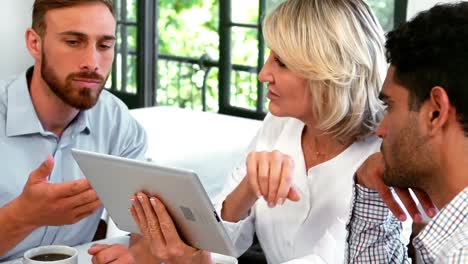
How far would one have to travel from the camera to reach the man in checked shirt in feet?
3.47

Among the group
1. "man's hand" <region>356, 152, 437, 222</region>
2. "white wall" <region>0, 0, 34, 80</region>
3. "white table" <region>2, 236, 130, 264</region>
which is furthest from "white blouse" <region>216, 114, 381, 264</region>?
"white wall" <region>0, 0, 34, 80</region>

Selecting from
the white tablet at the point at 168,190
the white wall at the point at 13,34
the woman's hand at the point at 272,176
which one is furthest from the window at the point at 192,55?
the white tablet at the point at 168,190

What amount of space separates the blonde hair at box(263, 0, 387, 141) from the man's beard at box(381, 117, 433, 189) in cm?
35

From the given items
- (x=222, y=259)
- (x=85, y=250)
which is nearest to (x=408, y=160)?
(x=222, y=259)

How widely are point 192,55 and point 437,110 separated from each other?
12.8 ft

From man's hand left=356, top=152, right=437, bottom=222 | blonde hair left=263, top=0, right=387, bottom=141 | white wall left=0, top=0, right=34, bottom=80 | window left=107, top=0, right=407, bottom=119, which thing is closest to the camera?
man's hand left=356, top=152, right=437, bottom=222

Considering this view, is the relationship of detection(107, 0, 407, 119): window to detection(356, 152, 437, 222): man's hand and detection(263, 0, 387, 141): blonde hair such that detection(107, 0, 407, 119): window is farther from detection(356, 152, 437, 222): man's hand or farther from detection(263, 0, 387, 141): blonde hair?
detection(356, 152, 437, 222): man's hand

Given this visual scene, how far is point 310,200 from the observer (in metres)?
1.60

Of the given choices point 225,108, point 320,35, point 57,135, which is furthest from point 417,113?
point 225,108

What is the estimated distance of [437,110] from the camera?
1.08 meters

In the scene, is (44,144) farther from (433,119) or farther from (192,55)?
(192,55)

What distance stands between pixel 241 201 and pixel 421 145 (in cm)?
51

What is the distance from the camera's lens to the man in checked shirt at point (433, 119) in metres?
1.06

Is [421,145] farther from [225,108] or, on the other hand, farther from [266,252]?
[225,108]
